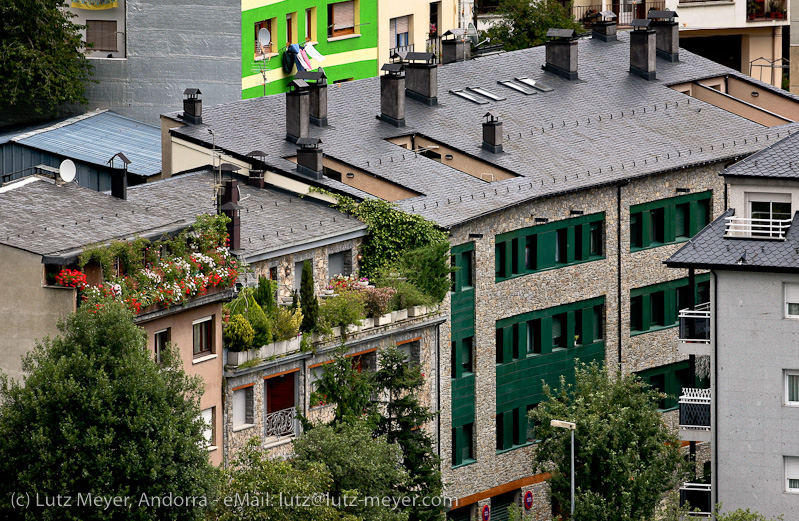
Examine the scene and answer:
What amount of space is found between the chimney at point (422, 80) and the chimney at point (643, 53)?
1130cm

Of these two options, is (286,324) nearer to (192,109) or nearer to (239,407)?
(239,407)

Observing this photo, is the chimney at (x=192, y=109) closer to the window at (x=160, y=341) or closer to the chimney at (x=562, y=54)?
the window at (x=160, y=341)

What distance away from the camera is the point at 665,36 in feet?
359

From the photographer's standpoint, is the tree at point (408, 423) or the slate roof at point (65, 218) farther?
the tree at point (408, 423)

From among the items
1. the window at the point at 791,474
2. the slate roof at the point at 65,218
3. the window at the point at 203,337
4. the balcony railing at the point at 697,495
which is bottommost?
the balcony railing at the point at 697,495

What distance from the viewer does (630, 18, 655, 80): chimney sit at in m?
107

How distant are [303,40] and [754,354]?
3936 centimetres

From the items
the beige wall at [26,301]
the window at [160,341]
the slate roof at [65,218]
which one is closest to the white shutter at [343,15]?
the slate roof at [65,218]

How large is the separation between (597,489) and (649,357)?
15.9m

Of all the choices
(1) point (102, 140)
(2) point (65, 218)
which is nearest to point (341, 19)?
(1) point (102, 140)

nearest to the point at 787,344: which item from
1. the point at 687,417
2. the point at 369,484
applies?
the point at 687,417

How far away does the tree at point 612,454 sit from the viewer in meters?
83.0

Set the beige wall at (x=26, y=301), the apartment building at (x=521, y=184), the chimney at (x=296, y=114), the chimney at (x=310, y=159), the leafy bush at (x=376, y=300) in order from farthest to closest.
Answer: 1. the chimney at (x=296, y=114)
2. the apartment building at (x=521, y=184)
3. the chimney at (x=310, y=159)
4. the leafy bush at (x=376, y=300)
5. the beige wall at (x=26, y=301)

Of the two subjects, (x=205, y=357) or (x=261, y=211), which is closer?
(x=205, y=357)
